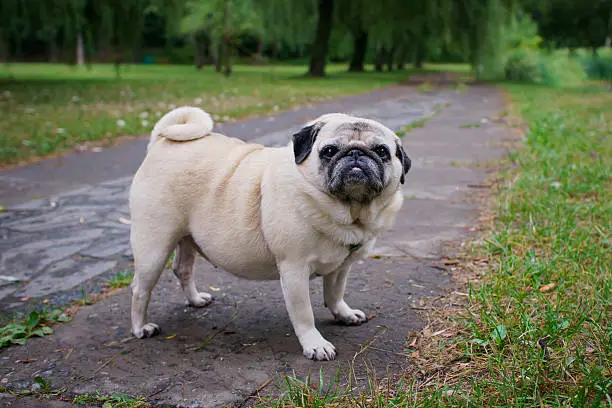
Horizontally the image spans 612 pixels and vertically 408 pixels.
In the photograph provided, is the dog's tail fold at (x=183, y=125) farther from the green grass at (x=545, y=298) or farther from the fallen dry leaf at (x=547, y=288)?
the fallen dry leaf at (x=547, y=288)

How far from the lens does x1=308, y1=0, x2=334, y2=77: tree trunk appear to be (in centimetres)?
2409

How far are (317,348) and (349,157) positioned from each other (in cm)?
94

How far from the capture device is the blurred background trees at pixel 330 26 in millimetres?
15047

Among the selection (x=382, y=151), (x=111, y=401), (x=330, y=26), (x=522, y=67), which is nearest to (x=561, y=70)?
(x=522, y=67)

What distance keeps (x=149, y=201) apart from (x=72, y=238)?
215 centimetres

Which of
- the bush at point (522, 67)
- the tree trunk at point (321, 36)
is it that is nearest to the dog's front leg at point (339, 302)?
the tree trunk at point (321, 36)

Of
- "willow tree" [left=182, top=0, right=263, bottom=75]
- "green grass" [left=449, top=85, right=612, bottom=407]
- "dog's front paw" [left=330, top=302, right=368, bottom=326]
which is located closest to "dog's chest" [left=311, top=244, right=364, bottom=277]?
"dog's front paw" [left=330, top=302, right=368, bottom=326]

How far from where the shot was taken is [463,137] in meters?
9.71

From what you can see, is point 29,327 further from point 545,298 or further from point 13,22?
point 13,22

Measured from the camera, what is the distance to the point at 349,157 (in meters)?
2.63

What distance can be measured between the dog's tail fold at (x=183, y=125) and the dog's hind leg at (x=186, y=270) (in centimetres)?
63

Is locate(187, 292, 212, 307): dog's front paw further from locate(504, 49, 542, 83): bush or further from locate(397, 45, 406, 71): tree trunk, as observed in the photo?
locate(397, 45, 406, 71): tree trunk

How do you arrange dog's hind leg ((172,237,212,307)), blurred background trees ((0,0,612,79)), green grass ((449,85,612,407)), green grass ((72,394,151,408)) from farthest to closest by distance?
blurred background trees ((0,0,612,79)) → dog's hind leg ((172,237,212,307)) → green grass ((72,394,151,408)) → green grass ((449,85,612,407))

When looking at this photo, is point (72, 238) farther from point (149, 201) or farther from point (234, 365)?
point (234, 365)
